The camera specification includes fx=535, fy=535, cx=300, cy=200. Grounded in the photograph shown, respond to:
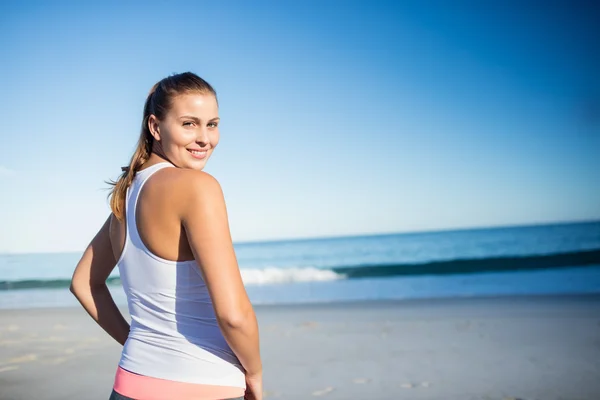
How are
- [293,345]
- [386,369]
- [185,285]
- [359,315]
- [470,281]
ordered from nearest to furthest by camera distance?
[185,285], [386,369], [293,345], [359,315], [470,281]

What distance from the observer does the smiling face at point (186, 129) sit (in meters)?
1.43

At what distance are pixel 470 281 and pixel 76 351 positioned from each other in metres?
11.0

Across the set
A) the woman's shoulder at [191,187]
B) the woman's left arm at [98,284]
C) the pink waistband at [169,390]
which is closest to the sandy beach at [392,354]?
the woman's left arm at [98,284]

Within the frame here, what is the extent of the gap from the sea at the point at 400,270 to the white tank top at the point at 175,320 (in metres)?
9.14

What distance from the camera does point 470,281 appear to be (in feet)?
47.5

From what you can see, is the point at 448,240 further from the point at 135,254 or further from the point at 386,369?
the point at 135,254

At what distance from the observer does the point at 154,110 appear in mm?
1474

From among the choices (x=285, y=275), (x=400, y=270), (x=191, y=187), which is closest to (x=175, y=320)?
(x=191, y=187)

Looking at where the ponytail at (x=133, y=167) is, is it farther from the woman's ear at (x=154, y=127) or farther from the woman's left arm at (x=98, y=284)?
the woman's left arm at (x=98, y=284)

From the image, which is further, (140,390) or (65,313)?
(65,313)

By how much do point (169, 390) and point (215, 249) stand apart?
396 millimetres

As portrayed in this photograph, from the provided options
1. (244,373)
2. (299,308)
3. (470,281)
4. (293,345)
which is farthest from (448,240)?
(244,373)

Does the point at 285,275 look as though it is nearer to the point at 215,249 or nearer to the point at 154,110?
the point at 154,110

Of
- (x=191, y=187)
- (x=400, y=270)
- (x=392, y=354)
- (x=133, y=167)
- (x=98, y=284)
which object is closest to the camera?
(x=191, y=187)
